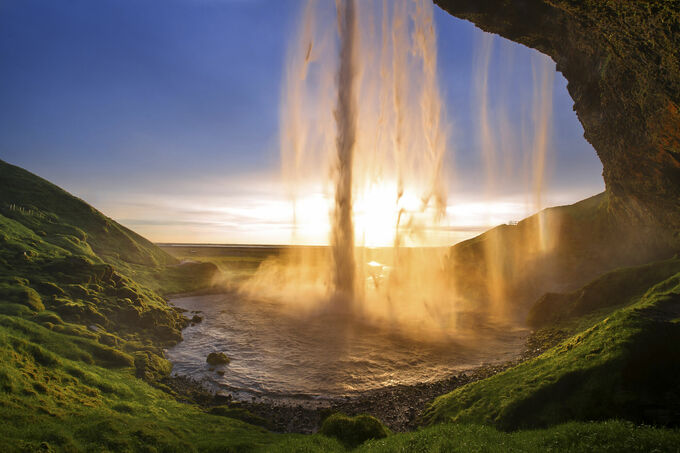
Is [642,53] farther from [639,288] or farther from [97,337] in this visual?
[97,337]

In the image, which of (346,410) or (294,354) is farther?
(294,354)

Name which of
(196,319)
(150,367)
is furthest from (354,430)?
(196,319)

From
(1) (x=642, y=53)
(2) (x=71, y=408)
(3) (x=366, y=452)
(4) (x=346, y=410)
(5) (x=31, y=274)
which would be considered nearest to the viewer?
(3) (x=366, y=452)

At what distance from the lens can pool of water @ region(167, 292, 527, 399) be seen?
85.0ft

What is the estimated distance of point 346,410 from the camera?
21.0 metres

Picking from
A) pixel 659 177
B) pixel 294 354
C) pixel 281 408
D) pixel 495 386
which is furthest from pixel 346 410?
pixel 659 177

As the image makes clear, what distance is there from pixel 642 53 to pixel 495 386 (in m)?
21.7

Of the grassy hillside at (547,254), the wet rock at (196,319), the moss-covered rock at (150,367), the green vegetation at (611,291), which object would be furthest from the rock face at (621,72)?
the wet rock at (196,319)

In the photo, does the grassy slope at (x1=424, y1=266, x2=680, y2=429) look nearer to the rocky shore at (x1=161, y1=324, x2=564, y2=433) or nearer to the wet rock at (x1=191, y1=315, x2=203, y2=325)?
the rocky shore at (x1=161, y1=324, x2=564, y2=433)

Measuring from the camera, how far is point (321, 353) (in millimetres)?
32562

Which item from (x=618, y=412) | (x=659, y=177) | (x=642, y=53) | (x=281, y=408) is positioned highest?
(x=642, y=53)

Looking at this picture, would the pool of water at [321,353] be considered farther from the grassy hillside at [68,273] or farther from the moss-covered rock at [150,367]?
the grassy hillside at [68,273]

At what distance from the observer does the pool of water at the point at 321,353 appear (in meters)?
25.9

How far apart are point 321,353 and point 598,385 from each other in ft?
77.2
